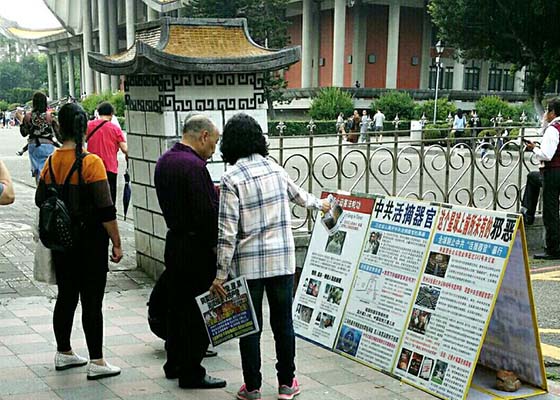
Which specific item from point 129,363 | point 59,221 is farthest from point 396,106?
point 59,221

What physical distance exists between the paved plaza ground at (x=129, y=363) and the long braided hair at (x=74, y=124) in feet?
4.93

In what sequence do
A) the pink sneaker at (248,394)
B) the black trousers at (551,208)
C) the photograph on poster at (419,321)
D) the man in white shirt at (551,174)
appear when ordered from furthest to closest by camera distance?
the black trousers at (551,208)
the man in white shirt at (551,174)
the photograph on poster at (419,321)
the pink sneaker at (248,394)

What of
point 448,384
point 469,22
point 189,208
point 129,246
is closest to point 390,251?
point 448,384

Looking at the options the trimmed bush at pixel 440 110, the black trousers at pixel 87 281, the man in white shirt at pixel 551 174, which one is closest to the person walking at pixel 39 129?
the black trousers at pixel 87 281

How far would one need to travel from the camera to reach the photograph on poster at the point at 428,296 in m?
4.37

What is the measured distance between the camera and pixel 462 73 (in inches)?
2144

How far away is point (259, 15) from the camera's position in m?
44.2

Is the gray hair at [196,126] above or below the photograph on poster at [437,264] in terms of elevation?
above

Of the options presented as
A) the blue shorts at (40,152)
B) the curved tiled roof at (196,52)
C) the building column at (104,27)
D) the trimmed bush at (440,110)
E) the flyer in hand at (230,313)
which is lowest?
the flyer in hand at (230,313)

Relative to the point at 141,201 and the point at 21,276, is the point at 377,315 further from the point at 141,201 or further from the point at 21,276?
the point at 21,276

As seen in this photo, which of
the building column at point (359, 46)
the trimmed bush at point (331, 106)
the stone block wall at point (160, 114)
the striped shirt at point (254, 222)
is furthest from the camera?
the building column at point (359, 46)

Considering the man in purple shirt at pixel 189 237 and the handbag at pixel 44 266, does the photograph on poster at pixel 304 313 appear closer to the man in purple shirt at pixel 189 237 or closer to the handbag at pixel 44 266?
the man in purple shirt at pixel 189 237

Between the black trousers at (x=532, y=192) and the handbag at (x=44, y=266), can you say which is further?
the black trousers at (x=532, y=192)

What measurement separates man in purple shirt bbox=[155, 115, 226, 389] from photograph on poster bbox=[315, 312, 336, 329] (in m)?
1.08
